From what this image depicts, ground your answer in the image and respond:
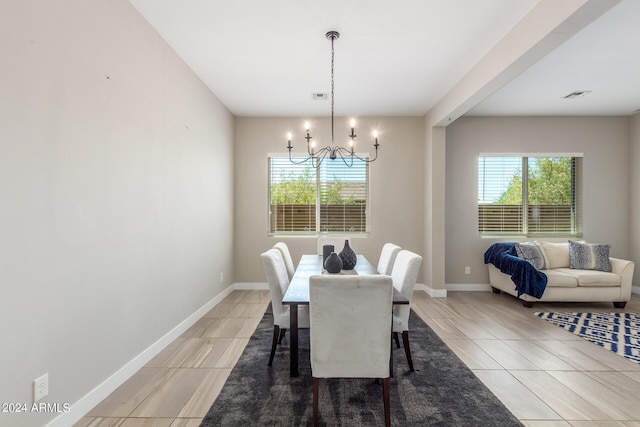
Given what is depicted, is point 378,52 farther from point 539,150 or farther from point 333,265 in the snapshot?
point 539,150

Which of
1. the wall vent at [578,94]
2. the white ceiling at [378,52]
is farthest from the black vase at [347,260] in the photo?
the wall vent at [578,94]

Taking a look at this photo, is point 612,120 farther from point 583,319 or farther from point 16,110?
point 16,110

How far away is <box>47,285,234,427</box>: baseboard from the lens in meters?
1.85

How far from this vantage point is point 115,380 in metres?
2.26

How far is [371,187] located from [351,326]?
367 centimetres

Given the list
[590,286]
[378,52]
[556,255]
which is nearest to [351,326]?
[378,52]

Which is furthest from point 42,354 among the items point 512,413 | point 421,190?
point 421,190

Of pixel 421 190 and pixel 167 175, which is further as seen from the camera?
pixel 421 190

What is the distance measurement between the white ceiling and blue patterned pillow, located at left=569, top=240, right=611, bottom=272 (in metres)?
2.10

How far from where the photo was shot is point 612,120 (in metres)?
5.21

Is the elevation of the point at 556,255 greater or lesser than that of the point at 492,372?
greater

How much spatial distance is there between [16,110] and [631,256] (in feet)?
24.7

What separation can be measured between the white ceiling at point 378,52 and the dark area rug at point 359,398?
9.41 feet

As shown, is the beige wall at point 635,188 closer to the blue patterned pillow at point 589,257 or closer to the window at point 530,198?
the window at point 530,198
